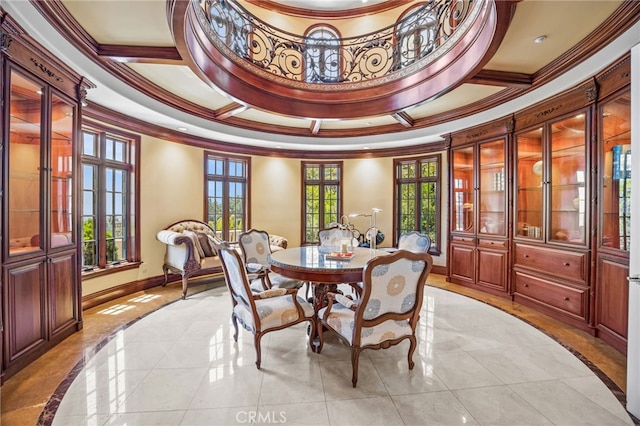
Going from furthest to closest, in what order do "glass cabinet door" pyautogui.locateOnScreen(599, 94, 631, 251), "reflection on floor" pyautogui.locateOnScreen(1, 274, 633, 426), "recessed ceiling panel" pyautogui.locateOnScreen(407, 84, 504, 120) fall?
1. "recessed ceiling panel" pyautogui.locateOnScreen(407, 84, 504, 120)
2. "glass cabinet door" pyautogui.locateOnScreen(599, 94, 631, 251)
3. "reflection on floor" pyautogui.locateOnScreen(1, 274, 633, 426)

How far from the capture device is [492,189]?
14.2ft

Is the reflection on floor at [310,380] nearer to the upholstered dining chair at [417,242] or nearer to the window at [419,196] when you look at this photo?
the upholstered dining chair at [417,242]

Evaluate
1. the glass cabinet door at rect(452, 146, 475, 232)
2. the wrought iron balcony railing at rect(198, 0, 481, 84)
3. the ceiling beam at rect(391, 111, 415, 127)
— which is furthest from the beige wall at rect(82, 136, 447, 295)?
the wrought iron balcony railing at rect(198, 0, 481, 84)

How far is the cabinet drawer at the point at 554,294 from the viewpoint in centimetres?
303

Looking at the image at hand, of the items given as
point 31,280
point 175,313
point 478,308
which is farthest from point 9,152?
point 478,308

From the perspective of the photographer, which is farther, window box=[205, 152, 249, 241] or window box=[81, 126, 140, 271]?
window box=[205, 152, 249, 241]

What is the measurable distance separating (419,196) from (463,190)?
1121 mm

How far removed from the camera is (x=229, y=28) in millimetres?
3334

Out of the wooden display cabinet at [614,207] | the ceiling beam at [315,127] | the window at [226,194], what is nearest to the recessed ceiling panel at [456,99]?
the wooden display cabinet at [614,207]

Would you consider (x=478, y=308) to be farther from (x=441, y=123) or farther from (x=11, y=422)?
(x=11, y=422)

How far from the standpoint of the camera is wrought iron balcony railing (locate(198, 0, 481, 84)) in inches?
123

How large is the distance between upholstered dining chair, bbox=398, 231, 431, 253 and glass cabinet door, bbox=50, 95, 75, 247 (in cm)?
377

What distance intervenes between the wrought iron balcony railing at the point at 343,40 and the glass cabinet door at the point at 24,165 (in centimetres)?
159

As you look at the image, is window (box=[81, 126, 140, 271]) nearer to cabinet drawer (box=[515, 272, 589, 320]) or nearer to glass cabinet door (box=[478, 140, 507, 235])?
glass cabinet door (box=[478, 140, 507, 235])
